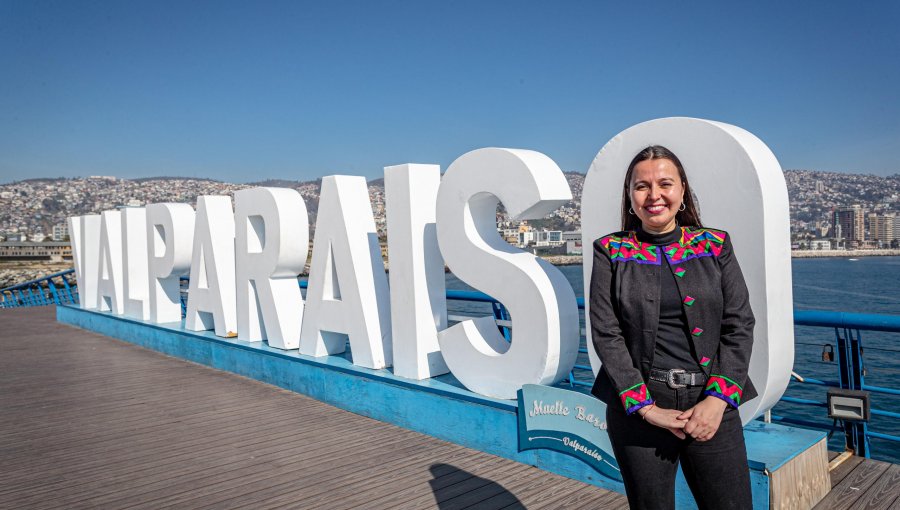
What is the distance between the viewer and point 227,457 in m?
5.31

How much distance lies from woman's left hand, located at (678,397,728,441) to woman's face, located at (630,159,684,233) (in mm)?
625

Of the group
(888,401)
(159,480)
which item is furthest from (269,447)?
(888,401)

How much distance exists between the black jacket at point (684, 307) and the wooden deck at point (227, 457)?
220 centimetres

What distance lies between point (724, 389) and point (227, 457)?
4.40 meters

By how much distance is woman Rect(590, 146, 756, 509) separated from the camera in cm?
214

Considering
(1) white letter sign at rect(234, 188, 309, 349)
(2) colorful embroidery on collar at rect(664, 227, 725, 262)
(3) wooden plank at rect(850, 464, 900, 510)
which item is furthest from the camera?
(1) white letter sign at rect(234, 188, 309, 349)

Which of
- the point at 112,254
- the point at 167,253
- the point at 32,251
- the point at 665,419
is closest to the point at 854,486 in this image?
the point at 665,419

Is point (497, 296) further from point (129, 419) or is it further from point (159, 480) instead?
point (129, 419)

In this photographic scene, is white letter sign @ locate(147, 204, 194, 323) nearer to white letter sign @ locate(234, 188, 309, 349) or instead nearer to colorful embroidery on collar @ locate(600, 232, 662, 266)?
white letter sign @ locate(234, 188, 309, 349)

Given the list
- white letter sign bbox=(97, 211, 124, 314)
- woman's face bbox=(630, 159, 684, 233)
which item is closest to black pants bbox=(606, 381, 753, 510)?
woman's face bbox=(630, 159, 684, 233)

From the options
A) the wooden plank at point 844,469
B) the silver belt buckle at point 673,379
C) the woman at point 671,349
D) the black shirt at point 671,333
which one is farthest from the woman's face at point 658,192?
the wooden plank at point 844,469

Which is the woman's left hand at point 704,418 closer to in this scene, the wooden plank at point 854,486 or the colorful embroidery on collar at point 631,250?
the colorful embroidery on collar at point 631,250

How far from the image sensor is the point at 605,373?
2.37 metres

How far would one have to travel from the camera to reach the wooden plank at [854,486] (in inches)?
147
